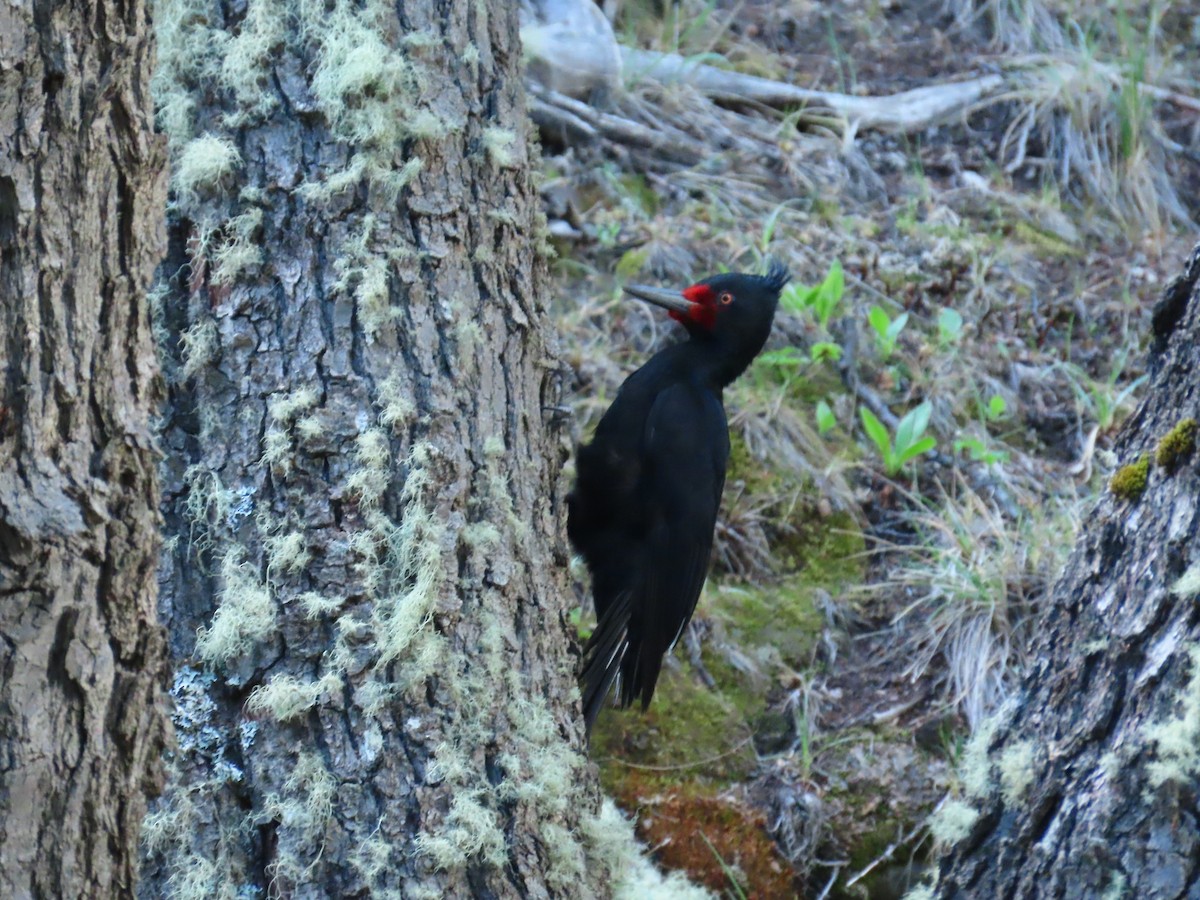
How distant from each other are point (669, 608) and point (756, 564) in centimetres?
74

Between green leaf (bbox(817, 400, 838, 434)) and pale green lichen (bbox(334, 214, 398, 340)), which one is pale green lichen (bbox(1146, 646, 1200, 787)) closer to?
pale green lichen (bbox(334, 214, 398, 340))

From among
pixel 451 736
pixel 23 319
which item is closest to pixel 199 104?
pixel 23 319

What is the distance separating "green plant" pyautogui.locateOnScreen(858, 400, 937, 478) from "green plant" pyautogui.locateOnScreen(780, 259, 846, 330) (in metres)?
0.46

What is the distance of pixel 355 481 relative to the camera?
1813 mm

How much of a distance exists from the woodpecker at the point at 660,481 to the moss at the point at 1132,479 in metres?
1.18

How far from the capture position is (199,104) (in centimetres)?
196

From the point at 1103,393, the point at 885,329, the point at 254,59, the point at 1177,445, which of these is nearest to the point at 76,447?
the point at 254,59

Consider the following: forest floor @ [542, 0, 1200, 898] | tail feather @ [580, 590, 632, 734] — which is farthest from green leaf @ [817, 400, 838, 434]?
tail feather @ [580, 590, 632, 734]

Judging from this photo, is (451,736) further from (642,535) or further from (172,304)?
(642,535)

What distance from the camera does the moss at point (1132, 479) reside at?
6.88 ft

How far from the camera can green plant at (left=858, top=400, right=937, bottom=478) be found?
3842 millimetres

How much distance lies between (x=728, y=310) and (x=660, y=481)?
0.52 metres

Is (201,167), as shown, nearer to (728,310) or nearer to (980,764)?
(980,764)

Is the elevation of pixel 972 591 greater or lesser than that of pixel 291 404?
lesser
